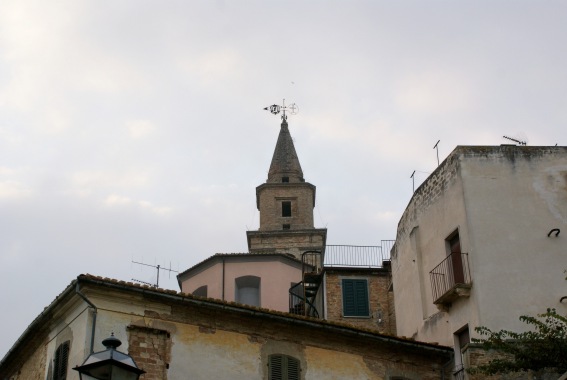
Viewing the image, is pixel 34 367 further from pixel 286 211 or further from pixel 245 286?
pixel 286 211

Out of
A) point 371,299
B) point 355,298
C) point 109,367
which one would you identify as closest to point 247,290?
point 355,298

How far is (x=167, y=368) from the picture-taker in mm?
19141

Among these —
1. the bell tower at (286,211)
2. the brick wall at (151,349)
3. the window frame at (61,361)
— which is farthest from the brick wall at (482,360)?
the bell tower at (286,211)

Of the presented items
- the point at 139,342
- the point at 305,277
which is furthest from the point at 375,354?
the point at 305,277

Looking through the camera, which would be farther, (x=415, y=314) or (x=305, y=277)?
(x=305, y=277)

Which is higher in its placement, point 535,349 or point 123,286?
point 123,286

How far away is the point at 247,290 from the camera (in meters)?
35.0

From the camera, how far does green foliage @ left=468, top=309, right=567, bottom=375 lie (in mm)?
18391

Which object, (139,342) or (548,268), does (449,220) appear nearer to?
(548,268)

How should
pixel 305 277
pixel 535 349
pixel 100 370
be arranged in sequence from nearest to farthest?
pixel 100 370
pixel 535 349
pixel 305 277

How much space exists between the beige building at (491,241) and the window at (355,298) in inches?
262

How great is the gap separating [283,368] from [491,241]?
258 inches

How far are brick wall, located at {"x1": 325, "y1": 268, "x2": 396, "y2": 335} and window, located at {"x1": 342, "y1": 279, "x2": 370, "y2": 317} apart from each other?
0.15 meters

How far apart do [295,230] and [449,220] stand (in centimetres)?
3598
